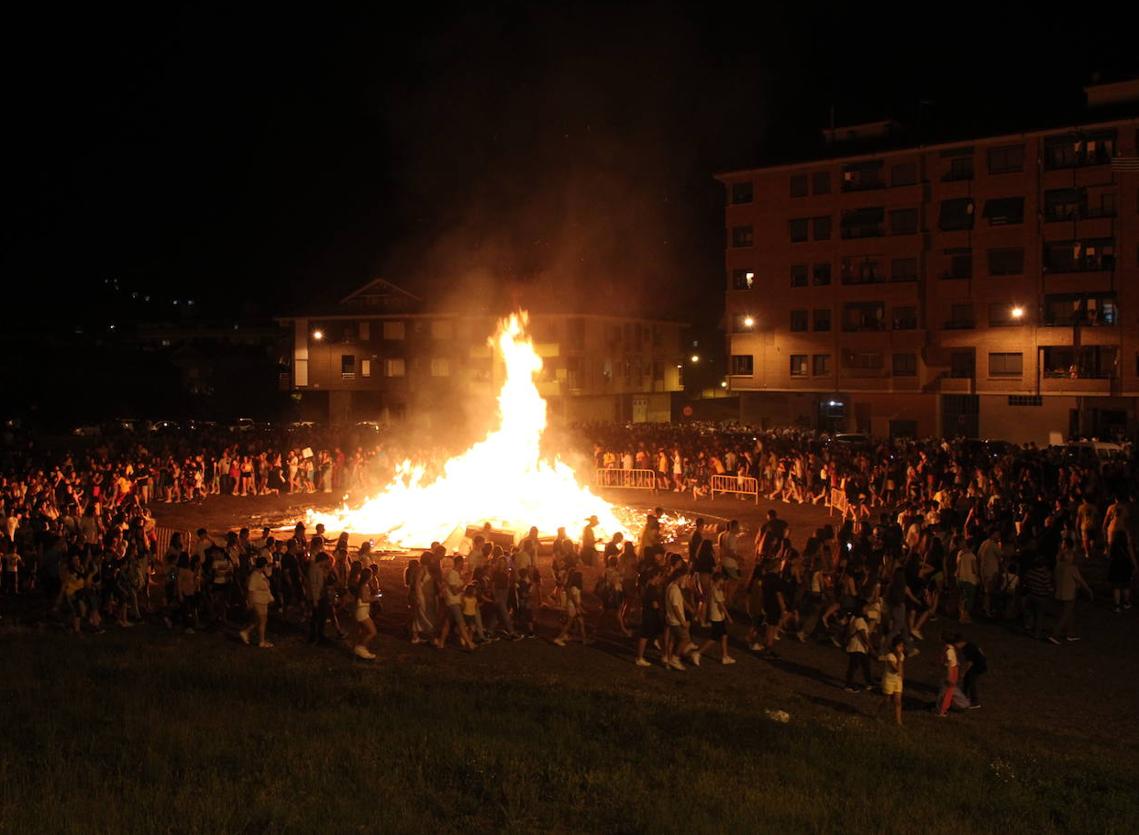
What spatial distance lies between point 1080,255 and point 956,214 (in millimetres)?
6232

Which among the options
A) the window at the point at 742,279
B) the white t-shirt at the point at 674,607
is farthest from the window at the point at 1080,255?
the white t-shirt at the point at 674,607

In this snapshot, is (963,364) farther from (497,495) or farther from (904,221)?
(497,495)

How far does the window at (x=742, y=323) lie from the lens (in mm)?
55750

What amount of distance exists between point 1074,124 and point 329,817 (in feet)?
159

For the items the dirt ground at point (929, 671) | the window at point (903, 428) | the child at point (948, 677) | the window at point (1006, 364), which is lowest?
the dirt ground at point (929, 671)

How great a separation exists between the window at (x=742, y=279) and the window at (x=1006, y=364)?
13.7 metres

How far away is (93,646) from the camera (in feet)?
46.0

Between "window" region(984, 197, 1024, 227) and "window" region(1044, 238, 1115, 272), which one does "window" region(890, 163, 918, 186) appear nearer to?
"window" region(984, 197, 1024, 227)

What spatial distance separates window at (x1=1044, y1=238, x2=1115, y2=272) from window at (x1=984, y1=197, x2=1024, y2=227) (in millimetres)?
2044

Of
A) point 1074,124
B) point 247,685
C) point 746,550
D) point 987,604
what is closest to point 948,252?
point 1074,124

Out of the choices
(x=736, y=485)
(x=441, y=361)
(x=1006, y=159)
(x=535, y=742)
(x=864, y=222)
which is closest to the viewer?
(x=535, y=742)

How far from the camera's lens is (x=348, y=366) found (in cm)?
6719

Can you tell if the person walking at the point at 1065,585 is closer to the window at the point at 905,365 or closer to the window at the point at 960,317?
the window at the point at 960,317

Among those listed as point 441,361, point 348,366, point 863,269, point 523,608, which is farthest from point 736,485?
point 348,366
